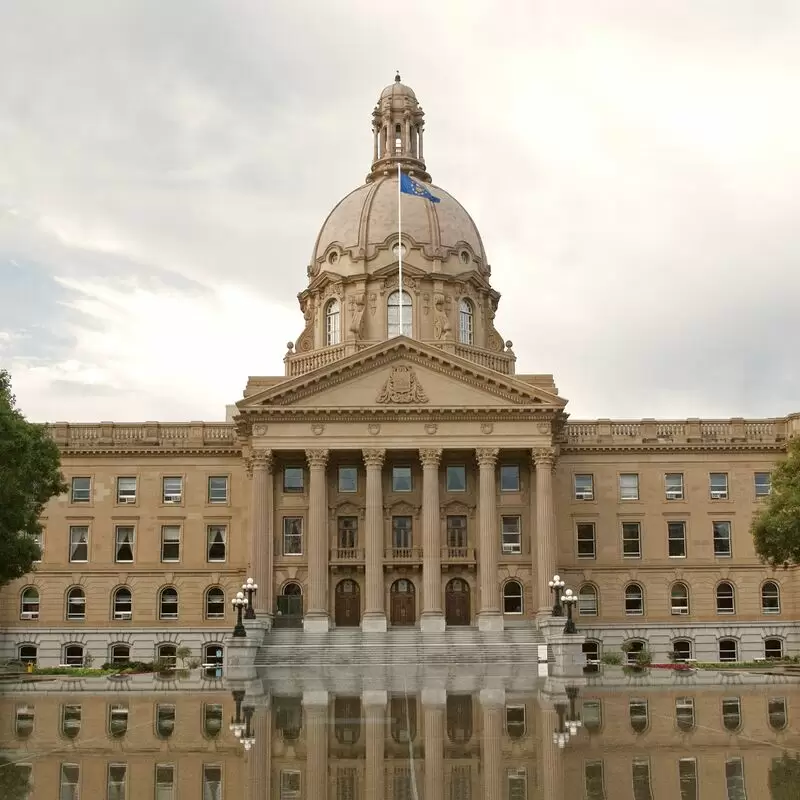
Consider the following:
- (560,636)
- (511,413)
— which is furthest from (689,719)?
(511,413)

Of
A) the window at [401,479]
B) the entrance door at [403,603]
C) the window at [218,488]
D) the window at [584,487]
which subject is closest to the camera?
the entrance door at [403,603]

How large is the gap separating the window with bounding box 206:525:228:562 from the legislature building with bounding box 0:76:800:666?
146mm

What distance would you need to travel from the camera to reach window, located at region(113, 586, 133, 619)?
6862 centimetres

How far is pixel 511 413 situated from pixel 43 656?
3165 centimetres

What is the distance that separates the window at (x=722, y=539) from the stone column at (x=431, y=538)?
18345 mm

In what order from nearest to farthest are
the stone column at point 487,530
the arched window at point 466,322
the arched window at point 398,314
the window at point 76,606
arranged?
1. the stone column at point 487,530
2. the window at point 76,606
3. the arched window at point 398,314
4. the arched window at point 466,322

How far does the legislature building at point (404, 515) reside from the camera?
204 ft

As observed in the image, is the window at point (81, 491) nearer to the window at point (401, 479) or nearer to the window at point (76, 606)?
the window at point (76, 606)

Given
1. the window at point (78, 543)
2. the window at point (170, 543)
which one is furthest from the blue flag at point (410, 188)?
the window at point (78, 543)

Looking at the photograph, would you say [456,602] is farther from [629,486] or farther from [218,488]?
[218,488]

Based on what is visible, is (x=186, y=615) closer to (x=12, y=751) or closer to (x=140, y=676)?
(x=140, y=676)

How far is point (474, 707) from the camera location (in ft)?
103

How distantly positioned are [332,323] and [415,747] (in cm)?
5712

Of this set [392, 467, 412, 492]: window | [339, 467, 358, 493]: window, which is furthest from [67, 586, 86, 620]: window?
[392, 467, 412, 492]: window
